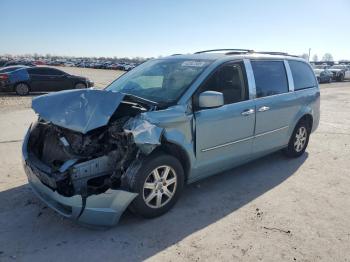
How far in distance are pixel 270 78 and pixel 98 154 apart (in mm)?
3079

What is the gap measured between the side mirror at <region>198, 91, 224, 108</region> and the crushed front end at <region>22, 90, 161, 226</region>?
0.72 meters

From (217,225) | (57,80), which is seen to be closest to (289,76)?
(217,225)

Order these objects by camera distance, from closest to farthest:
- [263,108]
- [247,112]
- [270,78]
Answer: [247,112], [263,108], [270,78]

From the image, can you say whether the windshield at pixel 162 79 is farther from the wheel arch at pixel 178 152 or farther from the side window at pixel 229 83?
the wheel arch at pixel 178 152

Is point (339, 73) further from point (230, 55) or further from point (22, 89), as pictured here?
point (230, 55)

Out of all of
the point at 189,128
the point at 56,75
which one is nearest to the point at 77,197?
the point at 189,128

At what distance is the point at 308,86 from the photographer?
21.3ft

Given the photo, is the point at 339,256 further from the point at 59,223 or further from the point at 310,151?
the point at 310,151

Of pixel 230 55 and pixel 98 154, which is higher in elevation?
pixel 230 55

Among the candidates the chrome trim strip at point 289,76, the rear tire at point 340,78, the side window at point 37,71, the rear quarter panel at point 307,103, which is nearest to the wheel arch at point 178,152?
the rear quarter panel at point 307,103

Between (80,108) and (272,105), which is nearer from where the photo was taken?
(80,108)

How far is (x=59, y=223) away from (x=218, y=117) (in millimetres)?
2263

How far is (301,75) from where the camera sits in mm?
6359

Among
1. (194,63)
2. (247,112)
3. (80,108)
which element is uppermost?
(194,63)
